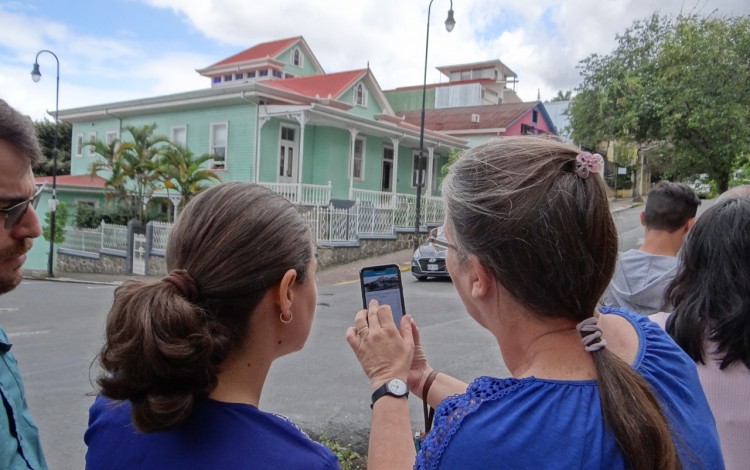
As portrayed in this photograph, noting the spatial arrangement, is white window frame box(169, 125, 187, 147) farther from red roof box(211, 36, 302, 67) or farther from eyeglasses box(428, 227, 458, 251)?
eyeglasses box(428, 227, 458, 251)

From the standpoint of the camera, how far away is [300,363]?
7129mm

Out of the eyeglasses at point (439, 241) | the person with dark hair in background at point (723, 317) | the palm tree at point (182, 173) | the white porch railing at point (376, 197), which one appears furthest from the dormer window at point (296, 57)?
the eyeglasses at point (439, 241)

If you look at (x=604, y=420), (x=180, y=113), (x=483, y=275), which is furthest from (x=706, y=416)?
(x=180, y=113)

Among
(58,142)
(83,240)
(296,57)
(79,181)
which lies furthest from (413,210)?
(58,142)

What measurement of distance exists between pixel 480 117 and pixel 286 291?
117 feet

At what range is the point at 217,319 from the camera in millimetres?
1391

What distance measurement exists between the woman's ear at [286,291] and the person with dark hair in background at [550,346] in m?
0.42

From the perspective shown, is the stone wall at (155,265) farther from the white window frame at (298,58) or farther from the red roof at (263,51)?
the white window frame at (298,58)

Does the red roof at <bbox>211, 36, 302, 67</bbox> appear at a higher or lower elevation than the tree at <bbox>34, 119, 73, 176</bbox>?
higher

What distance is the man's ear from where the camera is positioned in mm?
1364

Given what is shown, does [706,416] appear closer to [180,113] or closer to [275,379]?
[275,379]

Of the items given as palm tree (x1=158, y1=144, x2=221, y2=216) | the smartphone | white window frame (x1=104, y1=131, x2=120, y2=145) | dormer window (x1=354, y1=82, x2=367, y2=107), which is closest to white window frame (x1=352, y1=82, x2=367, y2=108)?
dormer window (x1=354, y1=82, x2=367, y2=107)

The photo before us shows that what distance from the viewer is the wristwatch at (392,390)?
1562mm

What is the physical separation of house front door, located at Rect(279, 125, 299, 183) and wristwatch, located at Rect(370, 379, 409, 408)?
20.2 meters
